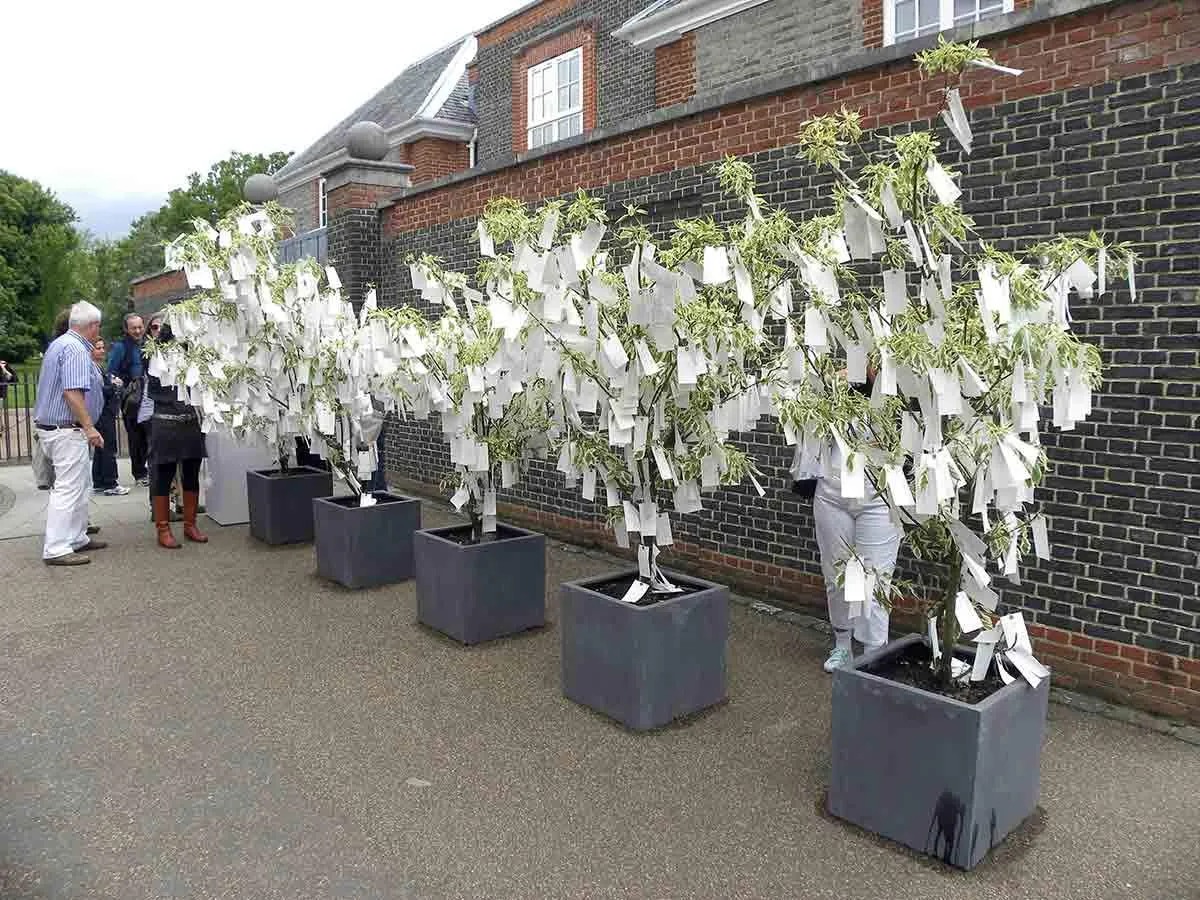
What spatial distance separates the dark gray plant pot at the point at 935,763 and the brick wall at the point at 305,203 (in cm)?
2283

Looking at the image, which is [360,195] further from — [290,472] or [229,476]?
[290,472]

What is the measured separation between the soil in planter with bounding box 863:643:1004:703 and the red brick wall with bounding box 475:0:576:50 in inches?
635

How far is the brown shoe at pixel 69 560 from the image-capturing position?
7621 millimetres

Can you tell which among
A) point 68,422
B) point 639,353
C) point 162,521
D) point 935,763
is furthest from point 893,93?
point 162,521

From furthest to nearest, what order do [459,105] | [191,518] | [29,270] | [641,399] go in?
1. [29,270]
2. [459,105]
3. [191,518]
4. [641,399]

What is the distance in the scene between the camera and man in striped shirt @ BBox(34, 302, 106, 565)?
7.38 meters

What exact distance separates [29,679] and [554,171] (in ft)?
19.4

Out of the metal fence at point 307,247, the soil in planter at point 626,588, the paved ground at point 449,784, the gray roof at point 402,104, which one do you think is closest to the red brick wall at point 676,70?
the metal fence at point 307,247

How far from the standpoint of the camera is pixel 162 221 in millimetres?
57438

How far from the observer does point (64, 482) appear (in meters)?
7.62

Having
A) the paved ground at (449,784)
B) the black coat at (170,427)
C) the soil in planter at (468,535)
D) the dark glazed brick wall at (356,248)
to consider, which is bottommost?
the paved ground at (449,784)

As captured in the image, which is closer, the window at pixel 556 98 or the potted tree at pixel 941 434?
the potted tree at pixel 941 434

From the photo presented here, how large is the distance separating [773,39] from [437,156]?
10.8 m

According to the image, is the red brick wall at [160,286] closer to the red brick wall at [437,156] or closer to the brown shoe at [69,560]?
the red brick wall at [437,156]
